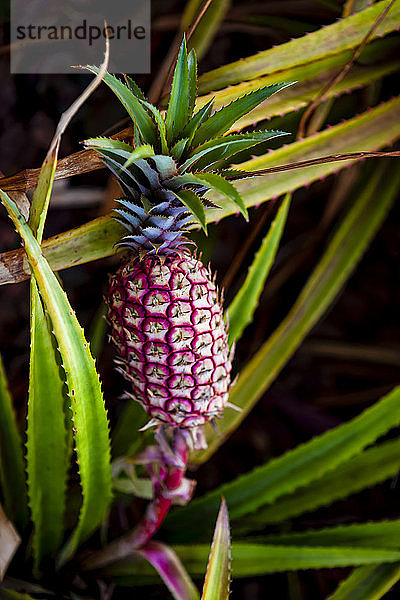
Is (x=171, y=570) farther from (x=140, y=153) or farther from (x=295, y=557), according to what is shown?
(x=140, y=153)

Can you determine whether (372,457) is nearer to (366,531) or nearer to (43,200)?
(366,531)

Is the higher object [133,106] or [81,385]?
[133,106]

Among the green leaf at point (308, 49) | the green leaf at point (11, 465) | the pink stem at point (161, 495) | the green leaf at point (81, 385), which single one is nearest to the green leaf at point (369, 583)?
the pink stem at point (161, 495)

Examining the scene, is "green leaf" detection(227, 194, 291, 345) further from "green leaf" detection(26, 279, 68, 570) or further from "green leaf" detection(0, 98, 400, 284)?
"green leaf" detection(26, 279, 68, 570)

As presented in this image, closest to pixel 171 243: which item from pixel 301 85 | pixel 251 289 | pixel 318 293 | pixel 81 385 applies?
pixel 81 385

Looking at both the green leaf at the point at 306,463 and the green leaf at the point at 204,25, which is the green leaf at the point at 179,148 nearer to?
the green leaf at the point at 204,25
